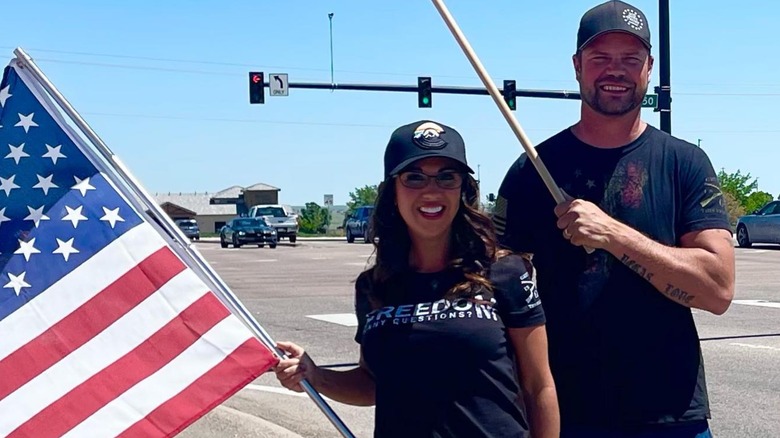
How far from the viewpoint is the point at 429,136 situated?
2.95 metres

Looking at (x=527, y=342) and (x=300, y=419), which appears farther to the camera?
(x=300, y=419)

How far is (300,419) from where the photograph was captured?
7047 millimetres

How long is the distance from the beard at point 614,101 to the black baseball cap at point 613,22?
15cm

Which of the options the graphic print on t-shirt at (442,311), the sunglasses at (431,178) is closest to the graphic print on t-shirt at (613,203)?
the graphic print on t-shirt at (442,311)

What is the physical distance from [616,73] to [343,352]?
24.6 ft

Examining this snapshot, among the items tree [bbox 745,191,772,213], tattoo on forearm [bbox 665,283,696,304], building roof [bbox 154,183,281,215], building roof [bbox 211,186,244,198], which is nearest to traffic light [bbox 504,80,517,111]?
tattoo on forearm [bbox 665,283,696,304]

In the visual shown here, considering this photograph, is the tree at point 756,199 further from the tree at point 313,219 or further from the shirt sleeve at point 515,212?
the shirt sleeve at point 515,212

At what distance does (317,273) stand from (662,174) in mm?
20096

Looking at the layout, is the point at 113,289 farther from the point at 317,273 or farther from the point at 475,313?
the point at 317,273

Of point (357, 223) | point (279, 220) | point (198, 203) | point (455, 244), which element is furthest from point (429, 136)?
point (198, 203)

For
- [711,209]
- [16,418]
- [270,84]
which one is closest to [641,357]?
[711,209]

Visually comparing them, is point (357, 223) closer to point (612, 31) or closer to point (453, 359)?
point (612, 31)

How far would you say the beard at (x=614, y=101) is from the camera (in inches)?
120

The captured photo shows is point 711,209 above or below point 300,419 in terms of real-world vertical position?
above
